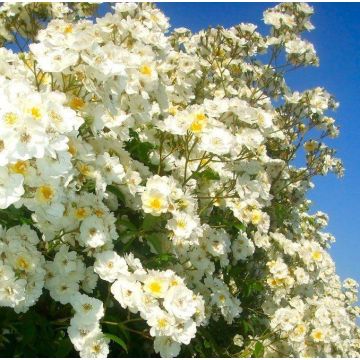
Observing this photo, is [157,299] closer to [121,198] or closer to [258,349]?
[121,198]

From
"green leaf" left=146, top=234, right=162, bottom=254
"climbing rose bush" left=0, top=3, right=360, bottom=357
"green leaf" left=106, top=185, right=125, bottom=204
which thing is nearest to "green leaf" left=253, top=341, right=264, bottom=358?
"climbing rose bush" left=0, top=3, right=360, bottom=357

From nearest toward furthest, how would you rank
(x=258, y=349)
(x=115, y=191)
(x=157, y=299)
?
(x=157, y=299) < (x=115, y=191) < (x=258, y=349)

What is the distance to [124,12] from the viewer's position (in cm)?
365

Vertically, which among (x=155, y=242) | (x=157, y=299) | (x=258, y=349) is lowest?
(x=157, y=299)

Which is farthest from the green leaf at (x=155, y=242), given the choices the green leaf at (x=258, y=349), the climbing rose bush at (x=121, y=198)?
the green leaf at (x=258, y=349)

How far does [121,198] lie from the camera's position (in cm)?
313

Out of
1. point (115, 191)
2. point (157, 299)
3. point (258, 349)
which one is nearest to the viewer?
point (157, 299)

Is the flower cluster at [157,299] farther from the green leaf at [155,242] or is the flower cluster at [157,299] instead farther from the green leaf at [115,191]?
the green leaf at [115,191]

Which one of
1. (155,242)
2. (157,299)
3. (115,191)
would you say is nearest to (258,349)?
(155,242)

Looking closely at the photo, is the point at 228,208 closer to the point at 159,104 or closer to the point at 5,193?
the point at 159,104

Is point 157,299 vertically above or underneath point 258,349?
Answer: underneath

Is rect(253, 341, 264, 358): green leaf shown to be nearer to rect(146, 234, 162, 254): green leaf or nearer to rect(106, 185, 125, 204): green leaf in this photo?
rect(146, 234, 162, 254): green leaf

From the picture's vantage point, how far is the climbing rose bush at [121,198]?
2.41 m

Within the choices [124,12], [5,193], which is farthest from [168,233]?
[124,12]
